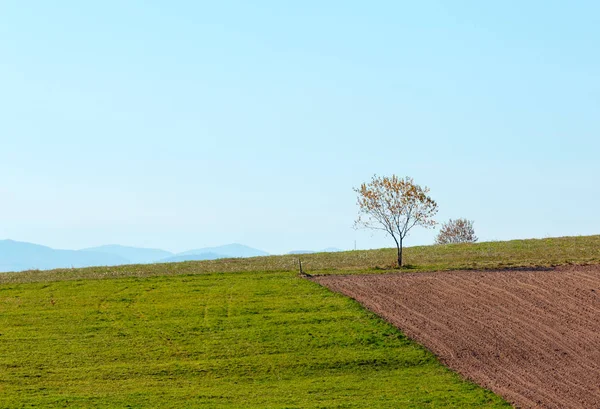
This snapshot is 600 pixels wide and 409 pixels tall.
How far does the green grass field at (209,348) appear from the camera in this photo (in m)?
31.0

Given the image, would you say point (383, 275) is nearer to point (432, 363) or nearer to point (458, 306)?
point (458, 306)

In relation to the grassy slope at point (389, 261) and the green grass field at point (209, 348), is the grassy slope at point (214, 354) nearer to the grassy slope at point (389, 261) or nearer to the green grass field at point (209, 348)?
the green grass field at point (209, 348)

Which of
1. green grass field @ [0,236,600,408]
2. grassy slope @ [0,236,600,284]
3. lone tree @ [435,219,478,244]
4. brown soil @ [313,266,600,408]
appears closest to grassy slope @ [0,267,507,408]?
green grass field @ [0,236,600,408]

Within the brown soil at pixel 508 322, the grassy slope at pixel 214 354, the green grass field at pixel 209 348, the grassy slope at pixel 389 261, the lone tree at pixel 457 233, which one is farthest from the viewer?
the lone tree at pixel 457 233

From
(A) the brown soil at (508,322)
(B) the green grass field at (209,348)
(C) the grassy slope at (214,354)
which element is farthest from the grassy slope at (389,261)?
(C) the grassy slope at (214,354)

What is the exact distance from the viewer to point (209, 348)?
37.0 metres

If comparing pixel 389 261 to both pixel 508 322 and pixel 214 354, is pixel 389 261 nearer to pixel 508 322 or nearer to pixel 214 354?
pixel 508 322

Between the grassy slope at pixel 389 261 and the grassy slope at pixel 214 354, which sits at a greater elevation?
the grassy slope at pixel 389 261

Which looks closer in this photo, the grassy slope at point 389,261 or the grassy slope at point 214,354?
the grassy slope at point 214,354

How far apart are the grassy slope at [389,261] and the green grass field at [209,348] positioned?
5.70ft

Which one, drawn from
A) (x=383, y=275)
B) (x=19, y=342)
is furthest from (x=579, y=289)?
(x=19, y=342)

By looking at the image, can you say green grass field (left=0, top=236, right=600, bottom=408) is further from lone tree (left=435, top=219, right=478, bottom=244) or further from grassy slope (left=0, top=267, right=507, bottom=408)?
lone tree (left=435, top=219, right=478, bottom=244)

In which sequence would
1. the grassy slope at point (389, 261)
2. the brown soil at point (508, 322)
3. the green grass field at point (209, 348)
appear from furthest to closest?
the grassy slope at point (389, 261)
the brown soil at point (508, 322)
the green grass field at point (209, 348)

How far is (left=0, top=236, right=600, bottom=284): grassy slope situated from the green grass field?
174 centimetres
